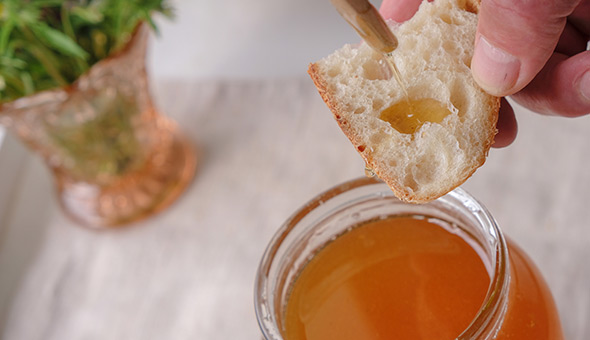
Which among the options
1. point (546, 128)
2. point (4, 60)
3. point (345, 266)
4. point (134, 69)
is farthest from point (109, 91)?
point (546, 128)

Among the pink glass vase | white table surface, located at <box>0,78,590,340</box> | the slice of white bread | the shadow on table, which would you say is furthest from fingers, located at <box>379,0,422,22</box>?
the shadow on table

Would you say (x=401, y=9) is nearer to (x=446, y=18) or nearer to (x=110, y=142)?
(x=446, y=18)

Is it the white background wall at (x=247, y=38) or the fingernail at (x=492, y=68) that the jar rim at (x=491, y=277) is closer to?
the fingernail at (x=492, y=68)

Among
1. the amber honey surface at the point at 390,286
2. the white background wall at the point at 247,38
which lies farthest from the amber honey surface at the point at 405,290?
the white background wall at the point at 247,38

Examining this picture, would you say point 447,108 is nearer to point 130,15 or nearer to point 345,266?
point 345,266

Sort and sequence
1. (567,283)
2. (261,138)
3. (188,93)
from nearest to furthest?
(567,283) < (261,138) < (188,93)

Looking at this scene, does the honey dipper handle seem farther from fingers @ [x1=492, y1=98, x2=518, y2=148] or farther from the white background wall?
the white background wall

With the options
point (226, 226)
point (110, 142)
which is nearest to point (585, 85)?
point (226, 226)
